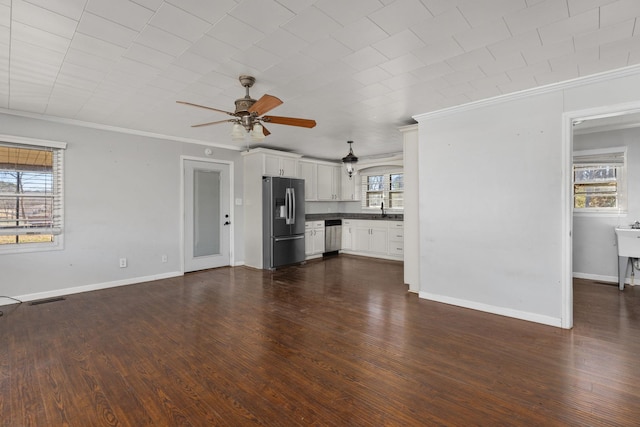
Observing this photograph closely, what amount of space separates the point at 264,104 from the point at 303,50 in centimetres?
55

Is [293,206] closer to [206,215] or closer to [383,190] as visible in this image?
[206,215]

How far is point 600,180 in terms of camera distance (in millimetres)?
4871

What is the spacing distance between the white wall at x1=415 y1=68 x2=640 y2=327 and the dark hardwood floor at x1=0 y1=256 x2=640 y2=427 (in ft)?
1.04

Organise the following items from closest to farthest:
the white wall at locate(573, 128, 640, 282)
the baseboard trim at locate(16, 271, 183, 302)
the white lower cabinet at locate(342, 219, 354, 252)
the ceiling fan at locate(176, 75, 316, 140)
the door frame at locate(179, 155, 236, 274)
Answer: the ceiling fan at locate(176, 75, 316, 140), the baseboard trim at locate(16, 271, 183, 302), the white wall at locate(573, 128, 640, 282), the door frame at locate(179, 155, 236, 274), the white lower cabinet at locate(342, 219, 354, 252)

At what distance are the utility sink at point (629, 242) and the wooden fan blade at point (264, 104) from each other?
16.1 feet

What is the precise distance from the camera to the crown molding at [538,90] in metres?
2.74

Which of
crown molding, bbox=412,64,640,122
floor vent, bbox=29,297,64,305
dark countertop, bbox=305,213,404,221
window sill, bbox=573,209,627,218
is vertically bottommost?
floor vent, bbox=29,297,64,305

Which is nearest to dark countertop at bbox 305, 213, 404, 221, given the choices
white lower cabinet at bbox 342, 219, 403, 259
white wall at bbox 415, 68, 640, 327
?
white lower cabinet at bbox 342, 219, 403, 259

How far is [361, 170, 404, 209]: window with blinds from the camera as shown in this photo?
7483mm

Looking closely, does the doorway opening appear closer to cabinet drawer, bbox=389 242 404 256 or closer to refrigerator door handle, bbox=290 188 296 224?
refrigerator door handle, bbox=290 188 296 224

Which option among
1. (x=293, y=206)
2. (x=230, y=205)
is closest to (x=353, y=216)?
(x=293, y=206)

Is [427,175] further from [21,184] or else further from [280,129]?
[21,184]

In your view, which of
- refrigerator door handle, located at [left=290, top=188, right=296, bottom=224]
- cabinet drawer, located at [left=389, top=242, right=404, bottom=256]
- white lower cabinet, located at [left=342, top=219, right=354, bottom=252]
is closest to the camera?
refrigerator door handle, located at [left=290, top=188, right=296, bottom=224]

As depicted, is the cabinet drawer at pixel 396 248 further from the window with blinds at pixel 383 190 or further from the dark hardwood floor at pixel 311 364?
the dark hardwood floor at pixel 311 364
